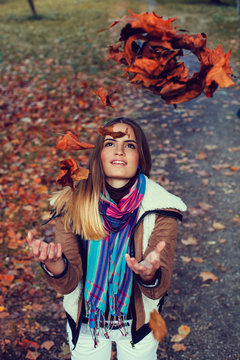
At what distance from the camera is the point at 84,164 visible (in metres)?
5.80

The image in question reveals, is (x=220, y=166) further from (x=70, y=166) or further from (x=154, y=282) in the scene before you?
(x=70, y=166)

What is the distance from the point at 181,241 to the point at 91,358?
2381 millimetres

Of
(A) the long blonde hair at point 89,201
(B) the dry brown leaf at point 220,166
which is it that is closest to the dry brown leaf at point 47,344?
(A) the long blonde hair at point 89,201

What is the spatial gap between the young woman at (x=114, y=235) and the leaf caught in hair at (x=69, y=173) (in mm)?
299

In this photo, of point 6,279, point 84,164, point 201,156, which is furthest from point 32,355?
point 201,156

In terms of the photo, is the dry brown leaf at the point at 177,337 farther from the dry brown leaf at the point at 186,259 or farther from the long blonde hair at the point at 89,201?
the long blonde hair at the point at 89,201

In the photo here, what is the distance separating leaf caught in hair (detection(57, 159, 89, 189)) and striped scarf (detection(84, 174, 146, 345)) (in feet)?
1.14

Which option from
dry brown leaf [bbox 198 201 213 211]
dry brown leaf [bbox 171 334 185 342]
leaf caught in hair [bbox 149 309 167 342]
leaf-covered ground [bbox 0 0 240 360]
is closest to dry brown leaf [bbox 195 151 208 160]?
leaf-covered ground [bbox 0 0 240 360]

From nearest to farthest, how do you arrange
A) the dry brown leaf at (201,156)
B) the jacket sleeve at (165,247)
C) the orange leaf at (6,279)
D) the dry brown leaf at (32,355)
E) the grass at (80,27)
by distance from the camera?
1. the jacket sleeve at (165,247)
2. the dry brown leaf at (32,355)
3. the orange leaf at (6,279)
4. the dry brown leaf at (201,156)
5. the grass at (80,27)

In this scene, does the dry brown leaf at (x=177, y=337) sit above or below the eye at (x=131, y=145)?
below

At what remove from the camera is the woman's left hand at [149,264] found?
1604mm

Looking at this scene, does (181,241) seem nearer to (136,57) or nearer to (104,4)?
(136,57)

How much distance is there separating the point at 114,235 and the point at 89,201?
0.79 ft

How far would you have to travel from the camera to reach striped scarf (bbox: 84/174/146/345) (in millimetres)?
2033
